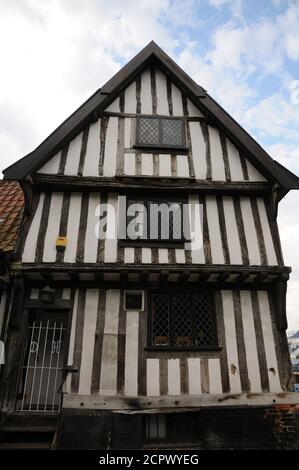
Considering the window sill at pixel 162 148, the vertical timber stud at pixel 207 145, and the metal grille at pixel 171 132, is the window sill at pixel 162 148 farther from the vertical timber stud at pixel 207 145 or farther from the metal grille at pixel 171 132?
the vertical timber stud at pixel 207 145

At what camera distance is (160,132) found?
302 inches

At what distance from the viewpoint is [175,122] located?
7867 mm

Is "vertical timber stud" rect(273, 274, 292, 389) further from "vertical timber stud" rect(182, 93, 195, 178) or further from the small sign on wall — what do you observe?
"vertical timber stud" rect(182, 93, 195, 178)

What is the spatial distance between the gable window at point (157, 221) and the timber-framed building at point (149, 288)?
0.19 ft

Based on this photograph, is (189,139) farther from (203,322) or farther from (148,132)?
(203,322)

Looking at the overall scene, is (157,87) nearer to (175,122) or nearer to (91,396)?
(175,122)

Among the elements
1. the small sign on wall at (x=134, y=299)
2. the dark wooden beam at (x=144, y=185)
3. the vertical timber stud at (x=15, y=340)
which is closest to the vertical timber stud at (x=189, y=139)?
the dark wooden beam at (x=144, y=185)

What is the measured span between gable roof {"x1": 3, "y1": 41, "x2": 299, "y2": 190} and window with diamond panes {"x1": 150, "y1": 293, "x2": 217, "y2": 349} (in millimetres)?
3365

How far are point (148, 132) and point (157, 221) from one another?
257cm

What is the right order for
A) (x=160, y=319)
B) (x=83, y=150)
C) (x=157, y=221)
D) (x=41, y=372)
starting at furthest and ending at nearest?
(x=83, y=150) < (x=157, y=221) < (x=41, y=372) < (x=160, y=319)

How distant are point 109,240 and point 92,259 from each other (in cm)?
57

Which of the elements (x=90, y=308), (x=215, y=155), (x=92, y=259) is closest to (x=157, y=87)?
(x=215, y=155)

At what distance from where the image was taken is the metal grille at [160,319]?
602 centimetres

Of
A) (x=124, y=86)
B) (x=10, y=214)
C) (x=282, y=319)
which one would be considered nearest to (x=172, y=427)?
(x=282, y=319)
